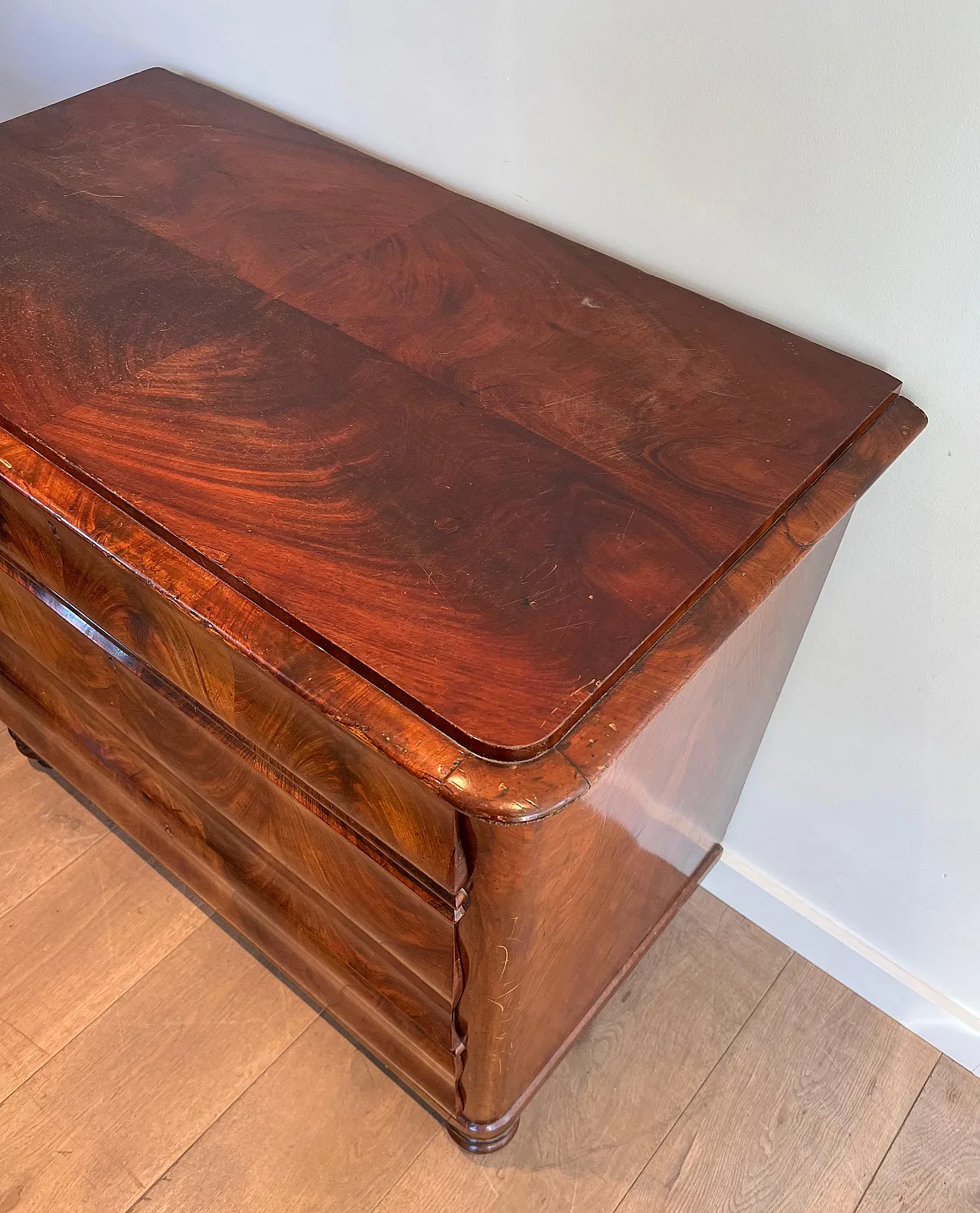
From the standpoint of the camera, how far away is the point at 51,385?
0.78m

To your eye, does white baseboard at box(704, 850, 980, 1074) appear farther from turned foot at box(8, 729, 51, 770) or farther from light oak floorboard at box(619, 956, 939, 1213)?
turned foot at box(8, 729, 51, 770)

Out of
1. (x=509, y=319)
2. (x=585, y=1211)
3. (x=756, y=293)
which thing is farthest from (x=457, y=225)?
(x=585, y=1211)

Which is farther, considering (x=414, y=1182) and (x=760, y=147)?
(x=414, y=1182)

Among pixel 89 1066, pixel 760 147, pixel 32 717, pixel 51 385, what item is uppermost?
pixel 760 147

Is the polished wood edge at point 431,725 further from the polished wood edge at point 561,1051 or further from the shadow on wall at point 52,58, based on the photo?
the shadow on wall at point 52,58

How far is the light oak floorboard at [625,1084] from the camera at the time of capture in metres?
1.08

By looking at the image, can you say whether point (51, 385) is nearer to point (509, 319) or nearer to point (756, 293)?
point (509, 319)

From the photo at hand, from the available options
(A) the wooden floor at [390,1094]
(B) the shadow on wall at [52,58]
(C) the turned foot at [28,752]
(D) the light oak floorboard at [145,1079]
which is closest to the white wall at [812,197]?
(B) the shadow on wall at [52,58]

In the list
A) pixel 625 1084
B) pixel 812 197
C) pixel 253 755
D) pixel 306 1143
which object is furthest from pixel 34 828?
pixel 812 197

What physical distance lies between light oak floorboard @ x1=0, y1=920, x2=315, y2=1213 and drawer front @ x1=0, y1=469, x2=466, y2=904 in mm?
517

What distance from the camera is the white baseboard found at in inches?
46.3

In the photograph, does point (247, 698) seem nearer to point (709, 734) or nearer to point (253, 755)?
point (253, 755)

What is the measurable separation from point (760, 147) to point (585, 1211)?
0.98 metres

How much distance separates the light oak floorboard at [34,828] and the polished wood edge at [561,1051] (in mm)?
581
